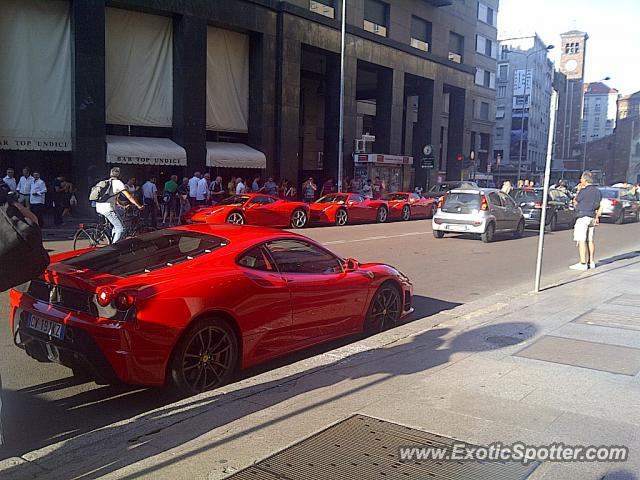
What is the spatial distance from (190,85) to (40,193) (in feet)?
31.3

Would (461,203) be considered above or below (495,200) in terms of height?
below

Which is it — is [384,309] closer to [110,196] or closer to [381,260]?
[381,260]

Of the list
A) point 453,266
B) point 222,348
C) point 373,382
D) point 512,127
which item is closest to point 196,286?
point 222,348

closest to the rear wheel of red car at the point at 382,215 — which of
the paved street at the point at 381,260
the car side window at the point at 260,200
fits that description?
the paved street at the point at 381,260

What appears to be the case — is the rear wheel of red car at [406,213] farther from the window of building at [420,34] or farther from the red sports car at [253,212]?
the window of building at [420,34]

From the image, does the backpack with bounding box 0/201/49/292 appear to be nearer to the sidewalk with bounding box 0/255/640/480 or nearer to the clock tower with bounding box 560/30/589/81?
the sidewalk with bounding box 0/255/640/480

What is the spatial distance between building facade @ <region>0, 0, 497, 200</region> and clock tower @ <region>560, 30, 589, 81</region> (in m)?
88.5

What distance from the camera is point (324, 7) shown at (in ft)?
105

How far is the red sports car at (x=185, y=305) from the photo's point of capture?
4.37 meters

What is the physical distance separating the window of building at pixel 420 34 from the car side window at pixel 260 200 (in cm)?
2450

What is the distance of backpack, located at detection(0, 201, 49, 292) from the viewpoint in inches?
115

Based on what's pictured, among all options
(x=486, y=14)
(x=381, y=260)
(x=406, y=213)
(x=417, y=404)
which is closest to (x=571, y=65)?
(x=486, y=14)

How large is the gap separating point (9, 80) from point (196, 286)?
20.9 m

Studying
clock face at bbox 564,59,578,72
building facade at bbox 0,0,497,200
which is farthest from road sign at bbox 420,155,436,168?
clock face at bbox 564,59,578,72
